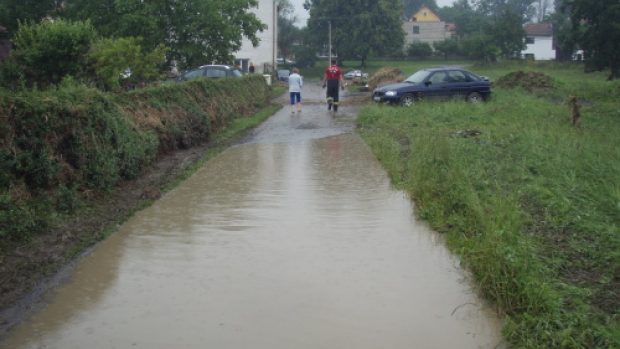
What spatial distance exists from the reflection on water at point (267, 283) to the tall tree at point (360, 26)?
225 feet

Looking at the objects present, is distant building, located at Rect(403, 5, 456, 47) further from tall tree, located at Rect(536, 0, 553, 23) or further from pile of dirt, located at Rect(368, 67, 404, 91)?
pile of dirt, located at Rect(368, 67, 404, 91)

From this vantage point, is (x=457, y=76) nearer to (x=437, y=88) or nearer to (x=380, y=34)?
(x=437, y=88)

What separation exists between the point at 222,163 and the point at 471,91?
13587 mm

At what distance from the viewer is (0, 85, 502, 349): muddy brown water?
529cm

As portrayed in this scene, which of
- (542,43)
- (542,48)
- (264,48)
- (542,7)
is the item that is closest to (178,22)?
(264,48)

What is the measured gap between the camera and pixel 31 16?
32.4 meters

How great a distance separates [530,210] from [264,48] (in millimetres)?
56531

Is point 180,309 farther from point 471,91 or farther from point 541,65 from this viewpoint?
point 541,65

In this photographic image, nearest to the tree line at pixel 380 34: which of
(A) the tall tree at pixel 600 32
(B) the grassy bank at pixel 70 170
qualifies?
(A) the tall tree at pixel 600 32

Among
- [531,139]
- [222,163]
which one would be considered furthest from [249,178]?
[531,139]

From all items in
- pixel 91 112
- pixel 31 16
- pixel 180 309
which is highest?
pixel 31 16

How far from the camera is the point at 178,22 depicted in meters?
28.1

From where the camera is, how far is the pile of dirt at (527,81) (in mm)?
31312

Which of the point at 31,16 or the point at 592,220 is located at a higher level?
the point at 31,16
